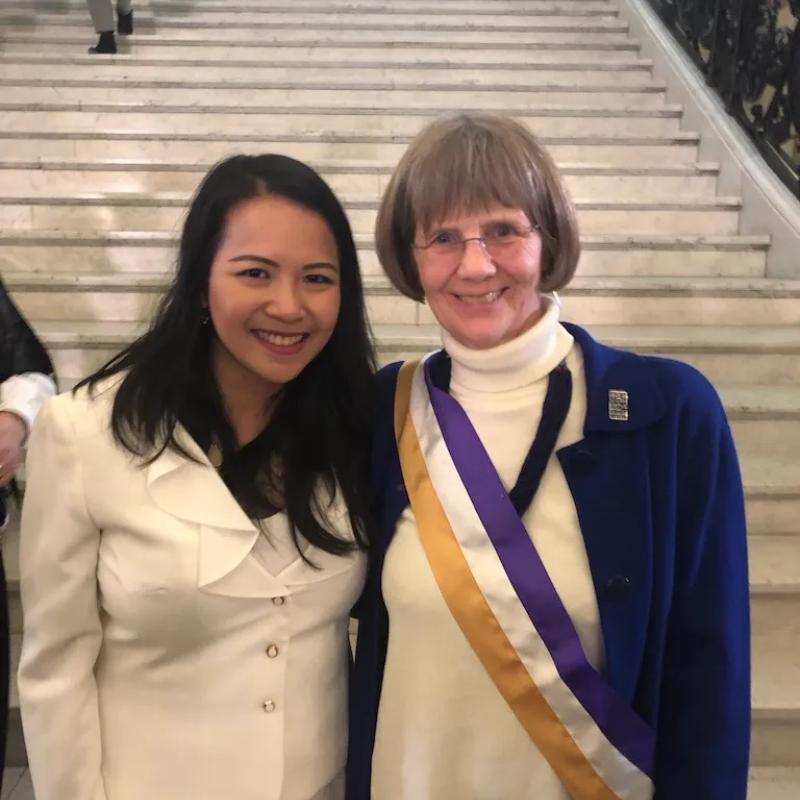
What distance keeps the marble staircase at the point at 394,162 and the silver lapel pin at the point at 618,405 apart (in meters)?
1.30

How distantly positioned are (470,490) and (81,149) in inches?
142

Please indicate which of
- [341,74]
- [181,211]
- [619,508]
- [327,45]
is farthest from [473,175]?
[327,45]

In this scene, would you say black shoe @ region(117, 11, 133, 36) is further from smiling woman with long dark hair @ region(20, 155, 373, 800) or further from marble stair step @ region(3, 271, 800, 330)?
smiling woman with long dark hair @ region(20, 155, 373, 800)

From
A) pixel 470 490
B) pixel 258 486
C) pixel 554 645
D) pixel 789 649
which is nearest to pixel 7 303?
pixel 258 486

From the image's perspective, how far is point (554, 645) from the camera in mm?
1021

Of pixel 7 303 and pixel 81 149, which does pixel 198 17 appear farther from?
pixel 7 303

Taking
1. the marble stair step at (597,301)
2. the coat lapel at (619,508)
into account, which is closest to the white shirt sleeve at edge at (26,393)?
the coat lapel at (619,508)

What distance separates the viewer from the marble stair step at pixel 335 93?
13.8ft

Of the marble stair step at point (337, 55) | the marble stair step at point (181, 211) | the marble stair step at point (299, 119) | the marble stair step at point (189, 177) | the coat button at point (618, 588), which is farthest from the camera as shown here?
the marble stair step at point (337, 55)

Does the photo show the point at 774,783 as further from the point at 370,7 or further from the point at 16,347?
the point at 370,7

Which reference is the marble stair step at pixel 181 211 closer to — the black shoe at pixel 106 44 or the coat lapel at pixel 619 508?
the black shoe at pixel 106 44

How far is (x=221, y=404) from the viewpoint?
111cm

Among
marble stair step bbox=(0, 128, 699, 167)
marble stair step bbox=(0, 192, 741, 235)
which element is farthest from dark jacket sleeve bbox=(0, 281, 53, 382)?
marble stair step bbox=(0, 128, 699, 167)

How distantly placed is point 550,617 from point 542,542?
97mm
